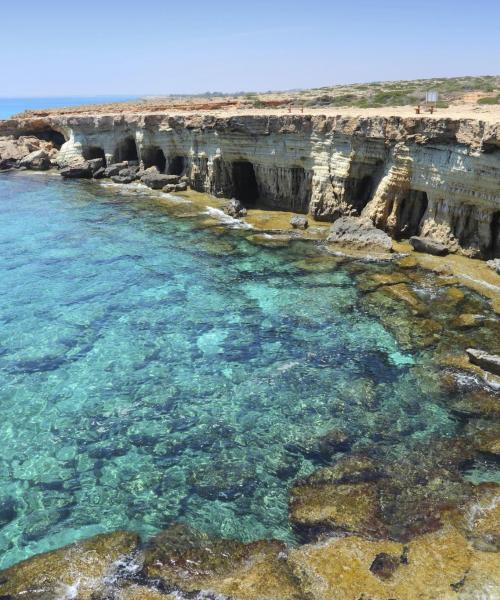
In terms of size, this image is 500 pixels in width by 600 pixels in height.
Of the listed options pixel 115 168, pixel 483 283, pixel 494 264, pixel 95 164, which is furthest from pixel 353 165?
pixel 95 164

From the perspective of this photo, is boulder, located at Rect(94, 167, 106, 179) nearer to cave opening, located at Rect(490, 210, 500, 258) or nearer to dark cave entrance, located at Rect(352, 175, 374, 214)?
dark cave entrance, located at Rect(352, 175, 374, 214)

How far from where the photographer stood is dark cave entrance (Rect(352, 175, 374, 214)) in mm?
29562

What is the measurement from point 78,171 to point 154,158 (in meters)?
7.83

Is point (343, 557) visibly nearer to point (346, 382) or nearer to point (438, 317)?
point (346, 382)

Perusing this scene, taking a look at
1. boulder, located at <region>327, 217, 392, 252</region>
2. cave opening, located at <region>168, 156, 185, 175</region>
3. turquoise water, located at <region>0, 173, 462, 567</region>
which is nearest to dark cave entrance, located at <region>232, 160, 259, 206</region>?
cave opening, located at <region>168, 156, 185, 175</region>

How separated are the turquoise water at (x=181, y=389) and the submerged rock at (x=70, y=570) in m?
0.39

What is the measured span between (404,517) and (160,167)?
40806mm

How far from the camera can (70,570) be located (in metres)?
9.73

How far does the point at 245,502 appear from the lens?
1134 centimetres

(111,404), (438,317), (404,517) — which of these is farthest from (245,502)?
(438,317)

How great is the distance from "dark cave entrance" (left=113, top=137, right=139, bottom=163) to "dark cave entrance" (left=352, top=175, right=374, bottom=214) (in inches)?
1034

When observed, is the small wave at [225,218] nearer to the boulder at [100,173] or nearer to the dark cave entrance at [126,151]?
the boulder at [100,173]

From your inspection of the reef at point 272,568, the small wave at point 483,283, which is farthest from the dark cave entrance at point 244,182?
the reef at point 272,568

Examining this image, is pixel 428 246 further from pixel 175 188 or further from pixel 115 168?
pixel 115 168
